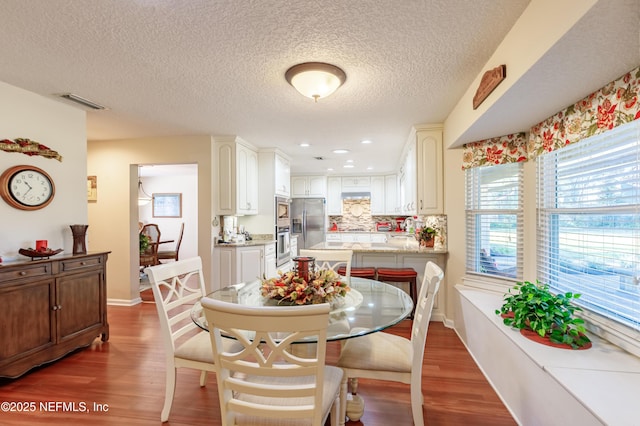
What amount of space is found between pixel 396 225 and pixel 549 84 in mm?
5819

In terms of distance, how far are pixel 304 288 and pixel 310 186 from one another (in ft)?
18.4

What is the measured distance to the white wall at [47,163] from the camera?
7.94 feet

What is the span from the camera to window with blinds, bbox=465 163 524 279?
2.71m

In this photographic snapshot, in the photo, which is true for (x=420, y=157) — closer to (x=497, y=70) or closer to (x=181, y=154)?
(x=497, y=70)

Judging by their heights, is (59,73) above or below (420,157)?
above

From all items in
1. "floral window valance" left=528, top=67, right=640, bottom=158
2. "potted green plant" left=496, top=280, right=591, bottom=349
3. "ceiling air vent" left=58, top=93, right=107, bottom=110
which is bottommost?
"potted green plant" left=496, top=280, right=591, bottom=349

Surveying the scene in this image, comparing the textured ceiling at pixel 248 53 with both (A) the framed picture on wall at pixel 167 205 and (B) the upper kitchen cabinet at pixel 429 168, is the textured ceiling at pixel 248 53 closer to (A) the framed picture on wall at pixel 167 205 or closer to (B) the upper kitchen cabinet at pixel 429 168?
(B) the upper kitchen cabinet at pixel 429 168

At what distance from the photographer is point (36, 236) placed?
2.60m

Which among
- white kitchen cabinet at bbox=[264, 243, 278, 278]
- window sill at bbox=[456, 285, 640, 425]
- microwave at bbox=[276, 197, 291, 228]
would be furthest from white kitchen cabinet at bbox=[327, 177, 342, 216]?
window sill at bbox=[456, 285, 640, 425]

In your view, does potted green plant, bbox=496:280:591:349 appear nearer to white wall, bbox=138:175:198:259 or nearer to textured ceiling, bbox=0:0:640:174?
textured ceiling, bbox=0:0:640:174

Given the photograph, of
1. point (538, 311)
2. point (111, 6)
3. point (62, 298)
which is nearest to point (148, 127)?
point (62, 298)

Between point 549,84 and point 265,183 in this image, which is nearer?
point 549,84

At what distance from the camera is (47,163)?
8.89 ft

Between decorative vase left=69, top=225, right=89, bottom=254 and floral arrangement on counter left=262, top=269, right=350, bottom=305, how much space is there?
7.00 ft
